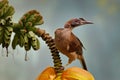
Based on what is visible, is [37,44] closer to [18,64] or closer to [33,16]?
[33,16]

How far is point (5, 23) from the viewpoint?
0.49 m

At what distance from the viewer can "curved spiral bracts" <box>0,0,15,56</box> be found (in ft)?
1.59

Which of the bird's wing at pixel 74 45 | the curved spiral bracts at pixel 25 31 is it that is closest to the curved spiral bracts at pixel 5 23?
the curved spiral bracts at pixel 25 31

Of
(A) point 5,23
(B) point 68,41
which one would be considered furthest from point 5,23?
(B) point 68,41

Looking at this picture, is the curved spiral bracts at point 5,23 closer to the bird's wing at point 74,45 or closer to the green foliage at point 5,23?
the green foliage at point 5,23

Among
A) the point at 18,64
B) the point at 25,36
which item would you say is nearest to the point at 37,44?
the point at 25,36

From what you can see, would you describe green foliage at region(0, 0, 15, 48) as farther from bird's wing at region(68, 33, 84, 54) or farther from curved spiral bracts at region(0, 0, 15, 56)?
bird's wing at region(68, 33, 84, 54)

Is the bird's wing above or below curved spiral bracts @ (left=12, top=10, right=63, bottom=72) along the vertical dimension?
below

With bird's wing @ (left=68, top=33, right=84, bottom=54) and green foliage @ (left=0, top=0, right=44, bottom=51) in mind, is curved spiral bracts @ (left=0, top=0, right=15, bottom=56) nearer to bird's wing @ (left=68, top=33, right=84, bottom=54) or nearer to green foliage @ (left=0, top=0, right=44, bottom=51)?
green foliage @ (left=0, top=0, right=44, bottom=51)

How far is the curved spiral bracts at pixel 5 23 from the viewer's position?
0.48 m

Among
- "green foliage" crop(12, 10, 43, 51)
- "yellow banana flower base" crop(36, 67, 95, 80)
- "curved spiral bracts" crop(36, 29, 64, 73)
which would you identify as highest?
"green foliage" crop(12, 10, 43, 51)

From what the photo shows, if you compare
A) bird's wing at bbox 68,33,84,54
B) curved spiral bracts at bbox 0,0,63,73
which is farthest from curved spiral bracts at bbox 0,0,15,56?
bird's wing at bbox 68,33,84,54

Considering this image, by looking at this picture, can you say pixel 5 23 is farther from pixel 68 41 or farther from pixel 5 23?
pixel 68 41

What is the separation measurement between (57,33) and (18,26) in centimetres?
7
